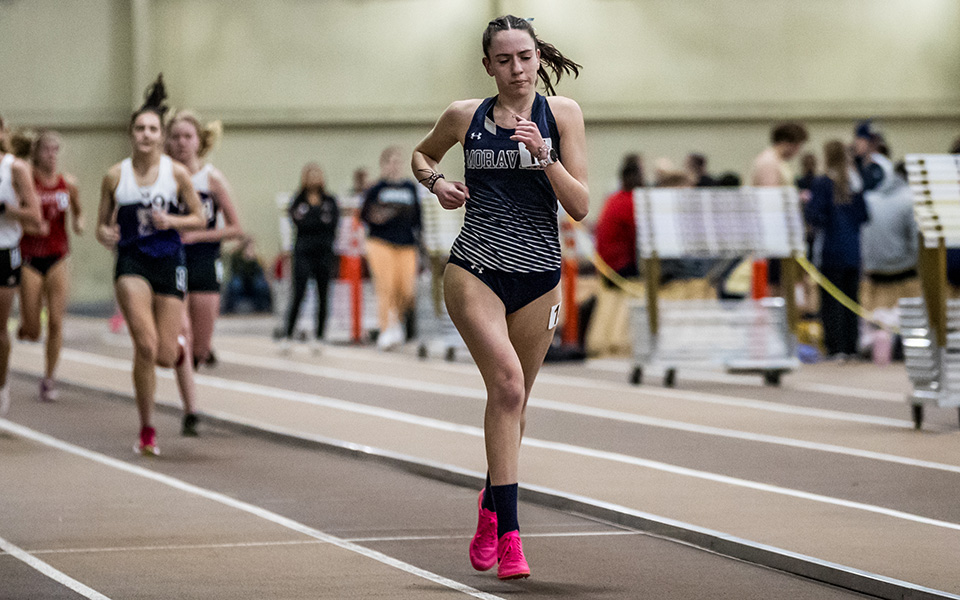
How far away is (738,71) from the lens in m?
31.2

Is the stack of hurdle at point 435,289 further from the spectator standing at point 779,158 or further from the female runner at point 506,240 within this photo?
the female runner at point 506,240

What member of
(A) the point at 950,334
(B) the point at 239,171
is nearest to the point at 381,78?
(B) the point at 239,171

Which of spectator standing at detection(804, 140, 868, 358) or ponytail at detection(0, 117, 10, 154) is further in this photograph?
spectator standing at detection(804, 140, 868, 358)

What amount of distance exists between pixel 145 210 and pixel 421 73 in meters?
21.9

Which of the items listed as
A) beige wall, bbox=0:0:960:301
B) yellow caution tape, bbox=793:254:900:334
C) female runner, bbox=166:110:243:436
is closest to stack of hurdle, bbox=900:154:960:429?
female runner, bbox=166:110:243:436

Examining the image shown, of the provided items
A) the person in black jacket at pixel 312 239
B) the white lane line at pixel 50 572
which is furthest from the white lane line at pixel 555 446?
the white lane line at pixel 50 572

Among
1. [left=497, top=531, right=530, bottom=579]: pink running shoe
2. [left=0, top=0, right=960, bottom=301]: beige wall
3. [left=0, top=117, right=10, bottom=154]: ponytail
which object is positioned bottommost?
[left=497, top=531, right=530, bottom=579]: pink running shoe

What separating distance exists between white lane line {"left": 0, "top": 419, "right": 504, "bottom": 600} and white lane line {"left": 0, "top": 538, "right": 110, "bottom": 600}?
4.09 feet

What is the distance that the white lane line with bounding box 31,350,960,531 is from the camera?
783 centimetres

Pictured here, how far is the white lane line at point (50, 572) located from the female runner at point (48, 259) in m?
6.29

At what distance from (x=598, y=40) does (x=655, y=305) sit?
1713 cm

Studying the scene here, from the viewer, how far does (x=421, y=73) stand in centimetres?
3181

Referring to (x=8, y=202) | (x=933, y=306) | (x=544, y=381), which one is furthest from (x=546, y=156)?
(x=544, y=381)

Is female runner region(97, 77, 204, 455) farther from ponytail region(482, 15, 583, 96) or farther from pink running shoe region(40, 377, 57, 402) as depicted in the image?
ponytail region(482, 15, 583, 96)
